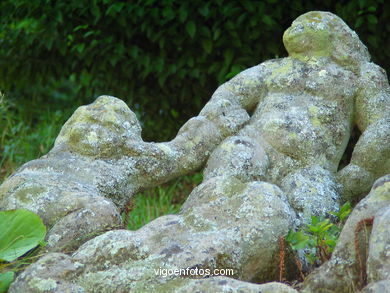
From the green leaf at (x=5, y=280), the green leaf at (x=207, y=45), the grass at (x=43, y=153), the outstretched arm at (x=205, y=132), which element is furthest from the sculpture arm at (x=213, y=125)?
the green leaf at (x=207, y=45)

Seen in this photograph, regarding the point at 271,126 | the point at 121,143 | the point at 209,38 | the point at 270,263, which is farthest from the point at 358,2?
the point at 270,263

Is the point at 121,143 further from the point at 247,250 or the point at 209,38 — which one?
the point at 209,38

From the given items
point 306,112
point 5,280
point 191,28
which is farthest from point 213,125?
point 191,28

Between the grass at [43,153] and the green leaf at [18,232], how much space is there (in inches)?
69.5

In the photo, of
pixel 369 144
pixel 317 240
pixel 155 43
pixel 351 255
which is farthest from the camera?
pixel 155 43

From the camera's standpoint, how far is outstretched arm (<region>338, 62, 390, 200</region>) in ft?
8.84

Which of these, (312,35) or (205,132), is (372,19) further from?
(205,132)

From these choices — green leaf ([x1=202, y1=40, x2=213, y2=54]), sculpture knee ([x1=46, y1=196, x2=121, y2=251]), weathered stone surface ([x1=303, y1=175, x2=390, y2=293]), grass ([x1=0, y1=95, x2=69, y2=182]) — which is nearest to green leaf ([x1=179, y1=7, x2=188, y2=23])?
green leaf ([x1=202, y1=40, x2=213, y2=54])

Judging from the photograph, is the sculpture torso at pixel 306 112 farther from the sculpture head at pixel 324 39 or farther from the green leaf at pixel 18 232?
the green leaf at pixel 18 232

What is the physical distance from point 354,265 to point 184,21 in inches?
103

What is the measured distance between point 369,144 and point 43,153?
2.43 m

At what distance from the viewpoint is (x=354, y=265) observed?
6.71 feet

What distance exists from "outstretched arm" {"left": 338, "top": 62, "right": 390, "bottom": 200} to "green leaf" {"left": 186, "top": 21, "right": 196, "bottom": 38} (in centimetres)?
165

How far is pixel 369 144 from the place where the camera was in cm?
270
